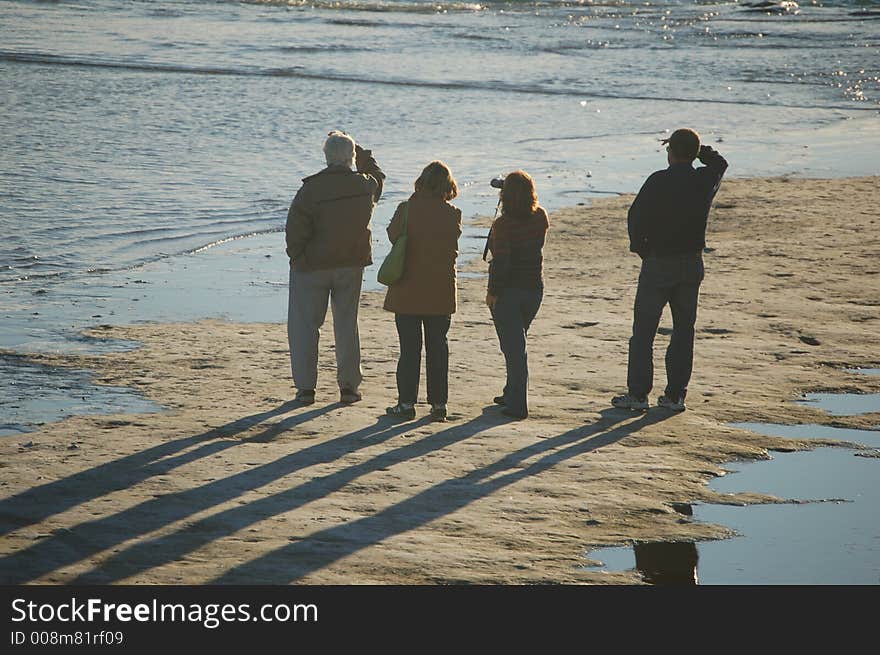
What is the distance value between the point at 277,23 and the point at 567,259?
33.8m

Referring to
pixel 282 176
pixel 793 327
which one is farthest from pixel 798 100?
pixel 793 327

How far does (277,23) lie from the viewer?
45.0 meters

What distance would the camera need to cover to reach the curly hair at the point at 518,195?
802 cm

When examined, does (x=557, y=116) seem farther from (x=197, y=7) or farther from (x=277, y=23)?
(x=197, y=7)

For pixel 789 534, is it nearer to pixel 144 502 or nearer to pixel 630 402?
pixel 630 402

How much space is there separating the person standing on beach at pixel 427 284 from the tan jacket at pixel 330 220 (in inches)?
12.1

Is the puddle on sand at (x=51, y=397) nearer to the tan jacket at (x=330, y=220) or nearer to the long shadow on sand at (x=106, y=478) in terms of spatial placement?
the long shadow on sand at (x=106, y=478)

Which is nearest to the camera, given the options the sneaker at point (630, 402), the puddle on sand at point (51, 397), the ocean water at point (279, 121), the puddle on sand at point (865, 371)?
the puddle on sand at point (51, 397)

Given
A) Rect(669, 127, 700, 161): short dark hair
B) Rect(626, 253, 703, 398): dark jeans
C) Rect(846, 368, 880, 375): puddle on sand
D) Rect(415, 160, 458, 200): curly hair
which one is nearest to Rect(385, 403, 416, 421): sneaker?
Rect(415, 160, 458, 200): curly hair

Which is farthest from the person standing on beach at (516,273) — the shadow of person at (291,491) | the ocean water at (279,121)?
the ocean water at (279,121)

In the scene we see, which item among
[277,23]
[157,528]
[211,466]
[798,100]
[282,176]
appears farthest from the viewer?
[277,23]

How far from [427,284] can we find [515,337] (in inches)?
26.7

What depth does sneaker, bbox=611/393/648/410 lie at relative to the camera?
8.53 metres

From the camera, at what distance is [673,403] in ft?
28.1
